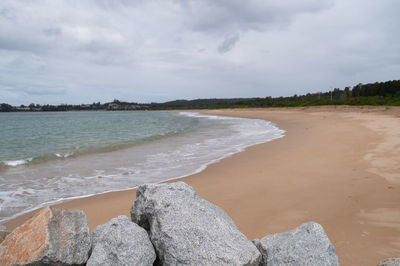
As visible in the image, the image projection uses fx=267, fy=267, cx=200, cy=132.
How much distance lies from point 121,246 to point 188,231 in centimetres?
71

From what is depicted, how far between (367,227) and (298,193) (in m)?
1.84

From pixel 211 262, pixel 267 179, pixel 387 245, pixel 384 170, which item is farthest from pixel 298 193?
pixel 211 262

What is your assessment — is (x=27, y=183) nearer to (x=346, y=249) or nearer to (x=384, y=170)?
(x=346, y=249)

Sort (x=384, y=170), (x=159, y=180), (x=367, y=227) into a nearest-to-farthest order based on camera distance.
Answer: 1. (x=367, y=227)
2. (x=384, y=170)
3. (x=159, y=180)

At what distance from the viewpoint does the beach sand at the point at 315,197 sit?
4.09 meters

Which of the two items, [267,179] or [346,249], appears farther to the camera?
[267,179]

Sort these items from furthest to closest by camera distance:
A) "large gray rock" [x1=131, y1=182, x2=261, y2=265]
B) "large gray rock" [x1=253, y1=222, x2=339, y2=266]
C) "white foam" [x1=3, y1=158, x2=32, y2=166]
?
"white foam" [x1=3, y1=158, x2=32, y2=166] → "large gray rock" [x1=253, y1=222, x2=339, y2=266] → "large gray rock" [x1=131, y1=182, x2=261, y2=265]

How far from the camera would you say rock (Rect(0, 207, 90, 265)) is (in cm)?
251

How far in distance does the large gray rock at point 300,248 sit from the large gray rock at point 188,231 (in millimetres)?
222

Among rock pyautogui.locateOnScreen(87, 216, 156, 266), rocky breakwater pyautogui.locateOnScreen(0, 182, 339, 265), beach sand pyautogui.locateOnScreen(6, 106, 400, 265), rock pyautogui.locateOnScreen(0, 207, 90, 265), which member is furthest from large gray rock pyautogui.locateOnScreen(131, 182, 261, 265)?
beach sand pyautogui.locateOnScreen(6, 106, 400, 265)

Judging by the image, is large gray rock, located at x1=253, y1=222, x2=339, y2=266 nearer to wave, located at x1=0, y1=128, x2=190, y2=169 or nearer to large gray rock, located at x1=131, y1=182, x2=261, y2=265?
large gray rock, located at x1=131, y1=182, x2=261, y2=265

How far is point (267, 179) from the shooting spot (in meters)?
7.32

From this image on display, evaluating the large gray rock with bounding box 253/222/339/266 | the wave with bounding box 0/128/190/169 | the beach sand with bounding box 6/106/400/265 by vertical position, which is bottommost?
the wave with bounding box 0/128/190/169

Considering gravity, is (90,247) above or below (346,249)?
above
